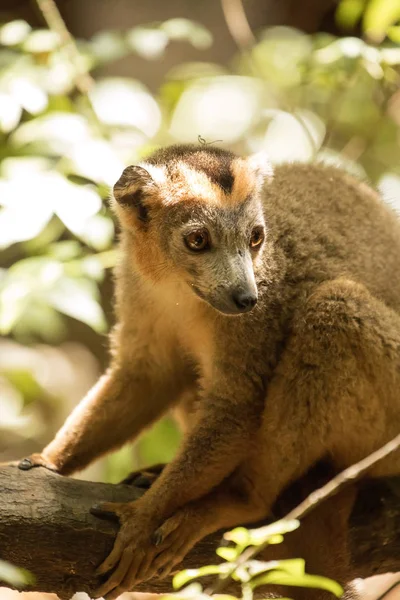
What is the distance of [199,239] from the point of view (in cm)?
445

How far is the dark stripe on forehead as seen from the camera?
455 cm

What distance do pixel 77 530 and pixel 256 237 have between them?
188cm

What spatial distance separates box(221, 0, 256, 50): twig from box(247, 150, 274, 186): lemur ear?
3449 mm

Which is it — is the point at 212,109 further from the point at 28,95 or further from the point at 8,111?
the point at 8,111

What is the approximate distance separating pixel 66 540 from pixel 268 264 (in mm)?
1956

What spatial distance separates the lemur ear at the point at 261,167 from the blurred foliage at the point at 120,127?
1022mm

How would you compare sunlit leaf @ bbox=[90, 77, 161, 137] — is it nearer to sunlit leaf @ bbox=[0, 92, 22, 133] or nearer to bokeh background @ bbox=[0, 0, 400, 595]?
bokeh background @ bbox=[0, 0, 400, 595]

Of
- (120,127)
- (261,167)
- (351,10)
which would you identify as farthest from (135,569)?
Answer: (351,10)

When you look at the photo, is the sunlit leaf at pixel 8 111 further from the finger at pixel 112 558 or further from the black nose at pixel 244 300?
the finger at pixel 112 558

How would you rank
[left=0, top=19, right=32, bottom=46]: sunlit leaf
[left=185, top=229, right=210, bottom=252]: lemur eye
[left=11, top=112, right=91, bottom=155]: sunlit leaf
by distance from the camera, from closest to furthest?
[left=185, top=229, right=210, bottom=252]: lemur eye → [left=11, top=112, right=91, bottom=155]: sunlit leaf → [left=0, top=19, right=32, bottom=46]: sunlit leaf

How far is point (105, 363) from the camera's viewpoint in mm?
9539

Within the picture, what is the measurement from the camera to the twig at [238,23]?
8.27 meters

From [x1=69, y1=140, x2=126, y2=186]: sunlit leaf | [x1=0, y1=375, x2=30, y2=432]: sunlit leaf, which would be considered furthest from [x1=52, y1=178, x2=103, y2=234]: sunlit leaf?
[x1=0, y1=375, x2=30, y2=432]: sunlit leaf

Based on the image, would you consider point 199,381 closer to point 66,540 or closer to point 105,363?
point 66,540
